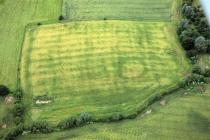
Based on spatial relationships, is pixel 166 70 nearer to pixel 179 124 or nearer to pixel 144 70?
pixel 144 70

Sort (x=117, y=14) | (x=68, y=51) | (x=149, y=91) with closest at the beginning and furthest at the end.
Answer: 1. (x=149, y=91)
2. (x=68, y=51)
3. (x=117, y=14)

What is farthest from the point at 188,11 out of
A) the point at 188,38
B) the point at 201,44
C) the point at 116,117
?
the point at 116,117

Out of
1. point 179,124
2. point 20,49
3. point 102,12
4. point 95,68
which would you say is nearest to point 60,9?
point 102,12

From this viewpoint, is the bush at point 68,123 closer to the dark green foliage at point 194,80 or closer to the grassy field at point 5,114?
the grassy field at point 5,114

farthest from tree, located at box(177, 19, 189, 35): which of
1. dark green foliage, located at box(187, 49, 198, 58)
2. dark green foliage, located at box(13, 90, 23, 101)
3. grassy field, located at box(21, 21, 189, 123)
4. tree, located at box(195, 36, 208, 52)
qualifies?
dark green foliage, located at box(13, 90, 23, 101)

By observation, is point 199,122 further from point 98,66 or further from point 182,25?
point 182,25

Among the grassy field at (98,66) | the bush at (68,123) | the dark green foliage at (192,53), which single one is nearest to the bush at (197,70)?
the grassy field at (98,66)
